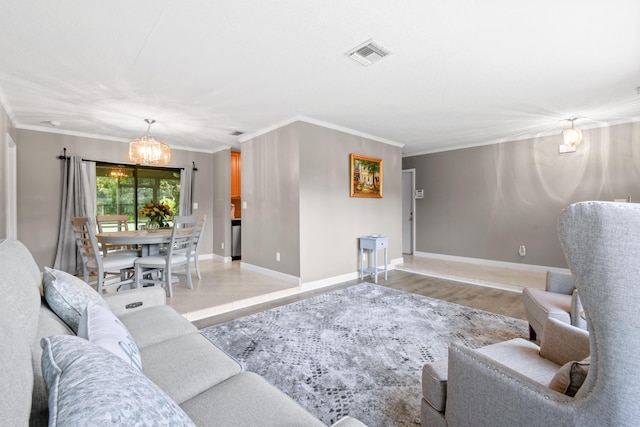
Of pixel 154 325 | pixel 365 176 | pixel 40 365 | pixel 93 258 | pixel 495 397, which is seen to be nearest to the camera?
pixel 40 365

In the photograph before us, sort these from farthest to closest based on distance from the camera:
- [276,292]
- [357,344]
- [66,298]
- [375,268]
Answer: [375,268] < [276,292] < [357,344] < [66,298]

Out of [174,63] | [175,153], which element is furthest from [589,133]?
[175,153]

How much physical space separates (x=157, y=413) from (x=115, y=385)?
101 millimetres

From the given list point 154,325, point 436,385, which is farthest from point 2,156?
point 436,385

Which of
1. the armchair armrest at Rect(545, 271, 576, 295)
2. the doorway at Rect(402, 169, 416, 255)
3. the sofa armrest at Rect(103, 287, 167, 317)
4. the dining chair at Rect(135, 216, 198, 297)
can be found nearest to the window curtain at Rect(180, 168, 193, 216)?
the dining chair at Rect(135, 216, 198, 297)

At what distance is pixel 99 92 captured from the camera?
3.06 m

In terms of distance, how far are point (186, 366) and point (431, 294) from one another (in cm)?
324

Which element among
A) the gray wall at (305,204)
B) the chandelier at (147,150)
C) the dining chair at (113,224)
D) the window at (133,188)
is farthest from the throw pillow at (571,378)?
the window at (133,188)

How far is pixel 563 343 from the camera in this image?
127cm

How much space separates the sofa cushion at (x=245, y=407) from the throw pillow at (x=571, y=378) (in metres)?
0.75

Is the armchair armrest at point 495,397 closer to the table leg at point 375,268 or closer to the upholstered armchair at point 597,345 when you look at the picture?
the upholstered armchair at point 597,345

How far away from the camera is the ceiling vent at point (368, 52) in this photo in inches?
88.1

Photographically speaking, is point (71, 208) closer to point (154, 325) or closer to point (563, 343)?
point (154, 325)

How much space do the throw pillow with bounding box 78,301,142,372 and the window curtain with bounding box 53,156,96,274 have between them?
4.58 m
